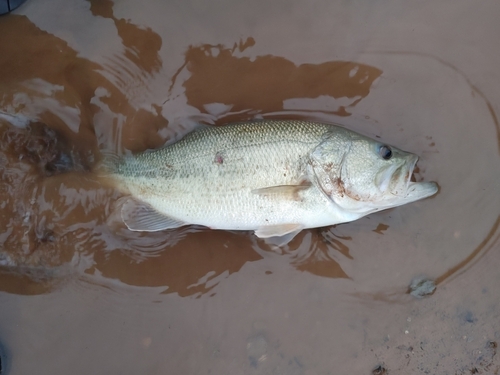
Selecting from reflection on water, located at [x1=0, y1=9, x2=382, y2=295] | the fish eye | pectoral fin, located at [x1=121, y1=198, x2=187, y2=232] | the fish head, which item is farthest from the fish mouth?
pectoral fin, located at [x1=121, y1=198, x2=187, y2=232]

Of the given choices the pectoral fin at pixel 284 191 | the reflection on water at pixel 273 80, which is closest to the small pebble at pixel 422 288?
the pectoral fin at pixel 284 191

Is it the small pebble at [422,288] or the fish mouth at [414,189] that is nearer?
the fish mouth at [414,189]

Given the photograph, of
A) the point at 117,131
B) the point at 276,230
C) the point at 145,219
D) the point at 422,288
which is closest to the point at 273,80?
the point at 276,230

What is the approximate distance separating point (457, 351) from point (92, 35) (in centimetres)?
406

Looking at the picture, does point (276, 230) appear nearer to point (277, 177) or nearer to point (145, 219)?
point (277, 177)

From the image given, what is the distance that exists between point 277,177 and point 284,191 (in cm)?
11

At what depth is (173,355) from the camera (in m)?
3.04

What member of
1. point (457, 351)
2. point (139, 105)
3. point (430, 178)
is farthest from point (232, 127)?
point (457, 351)

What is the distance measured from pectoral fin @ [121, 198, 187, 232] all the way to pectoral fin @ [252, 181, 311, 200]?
739 millimetres

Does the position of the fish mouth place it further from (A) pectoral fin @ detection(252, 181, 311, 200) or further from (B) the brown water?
(A) pectoral fin @ detection(252, 181, 311, 200)

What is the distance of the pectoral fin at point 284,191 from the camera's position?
2.61 m

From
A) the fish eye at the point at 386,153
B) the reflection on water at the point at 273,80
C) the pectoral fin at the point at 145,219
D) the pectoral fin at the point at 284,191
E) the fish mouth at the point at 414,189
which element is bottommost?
the pectoral fin at the point at 145,219

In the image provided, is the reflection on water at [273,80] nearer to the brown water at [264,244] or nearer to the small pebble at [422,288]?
the brown water at [264,244]

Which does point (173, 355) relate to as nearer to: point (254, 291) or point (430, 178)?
point (254, 291)
